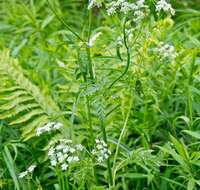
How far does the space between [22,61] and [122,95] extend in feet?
3.81

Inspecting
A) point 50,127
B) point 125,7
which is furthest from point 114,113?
point 125,7

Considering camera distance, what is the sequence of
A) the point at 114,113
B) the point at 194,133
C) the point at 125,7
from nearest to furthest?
the point at 125,7 → the point at 194,133 → the point at 114,113

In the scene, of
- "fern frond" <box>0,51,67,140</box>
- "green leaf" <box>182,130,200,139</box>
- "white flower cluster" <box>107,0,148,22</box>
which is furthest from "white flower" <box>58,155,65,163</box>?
"fern frond" <box>0,51,67,140</box>

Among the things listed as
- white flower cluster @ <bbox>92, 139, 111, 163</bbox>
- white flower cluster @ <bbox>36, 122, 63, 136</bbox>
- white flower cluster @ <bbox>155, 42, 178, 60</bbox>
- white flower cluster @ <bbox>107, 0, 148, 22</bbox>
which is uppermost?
white flower cluster @ <bbox>107, 0, 148, 22</bbox>

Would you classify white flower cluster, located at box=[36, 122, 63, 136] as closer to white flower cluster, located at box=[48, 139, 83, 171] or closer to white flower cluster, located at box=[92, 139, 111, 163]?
white flower cluster, located at box=[48, 139, 83, 171]

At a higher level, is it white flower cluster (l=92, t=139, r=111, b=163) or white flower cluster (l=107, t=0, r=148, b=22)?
white flower cluster (l=107, t=0, r=148, b=22)

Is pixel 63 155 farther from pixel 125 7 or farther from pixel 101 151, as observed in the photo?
pixel 125 7

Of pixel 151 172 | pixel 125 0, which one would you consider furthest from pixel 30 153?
pixel 125 0

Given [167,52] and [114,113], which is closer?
[167,52]

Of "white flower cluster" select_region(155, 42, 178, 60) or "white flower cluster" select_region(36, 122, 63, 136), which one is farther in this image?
"white flower cluster" select_region(155, 42, 178, 60)

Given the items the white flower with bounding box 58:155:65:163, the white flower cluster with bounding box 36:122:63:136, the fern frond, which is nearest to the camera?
the white flower with bounding box 58:155:65:163

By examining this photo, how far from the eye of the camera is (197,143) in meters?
3.05

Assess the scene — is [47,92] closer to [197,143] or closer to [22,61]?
[22,61]

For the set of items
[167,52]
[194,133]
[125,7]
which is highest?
[125,7]
